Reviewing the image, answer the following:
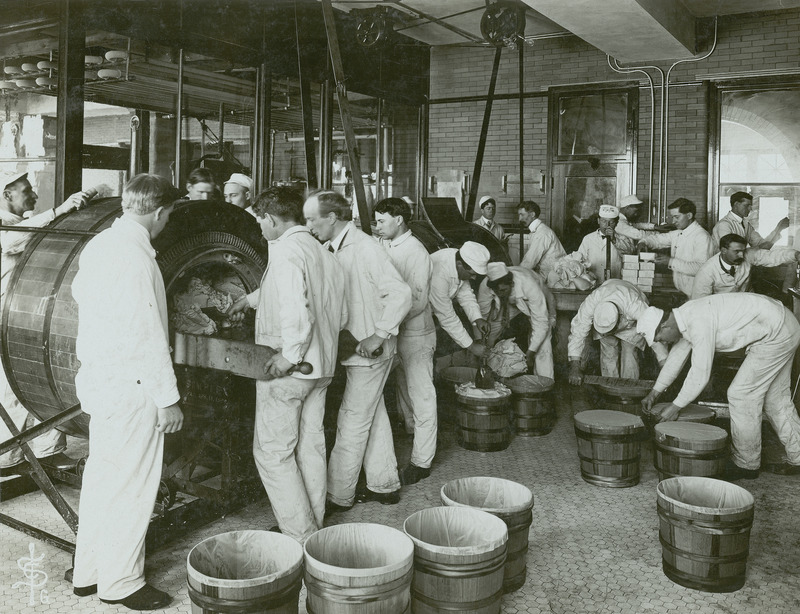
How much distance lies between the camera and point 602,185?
988cm

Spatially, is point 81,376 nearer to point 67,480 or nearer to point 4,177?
point 67,480

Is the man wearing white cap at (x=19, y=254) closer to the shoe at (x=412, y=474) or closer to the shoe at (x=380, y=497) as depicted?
the shoe at (x=380, y=497)

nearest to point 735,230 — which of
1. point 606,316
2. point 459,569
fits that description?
point 606,316

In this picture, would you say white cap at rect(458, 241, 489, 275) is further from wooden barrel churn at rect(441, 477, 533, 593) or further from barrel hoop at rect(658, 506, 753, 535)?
barrel hoop at rect(658, 506, 753, 535)

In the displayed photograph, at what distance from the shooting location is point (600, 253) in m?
8.23

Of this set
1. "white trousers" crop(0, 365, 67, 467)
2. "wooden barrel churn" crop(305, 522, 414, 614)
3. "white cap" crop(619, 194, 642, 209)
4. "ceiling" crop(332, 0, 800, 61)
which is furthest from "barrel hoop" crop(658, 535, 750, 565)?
"white cap" crop(619, 194, 642, 209)

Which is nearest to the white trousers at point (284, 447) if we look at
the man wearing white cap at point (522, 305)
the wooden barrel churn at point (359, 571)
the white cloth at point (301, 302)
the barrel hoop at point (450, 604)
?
the white cloth at point (301, 302)

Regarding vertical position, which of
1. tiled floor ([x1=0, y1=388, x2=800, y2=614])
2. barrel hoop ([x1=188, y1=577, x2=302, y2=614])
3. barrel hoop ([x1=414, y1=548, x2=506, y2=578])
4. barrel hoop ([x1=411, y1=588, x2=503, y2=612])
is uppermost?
barrel hoop ([x1=414, y1=548, x2=506, y2=578])

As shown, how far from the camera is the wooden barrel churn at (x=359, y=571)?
7.78 feet

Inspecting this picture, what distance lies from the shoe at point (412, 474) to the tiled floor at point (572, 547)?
5 cm

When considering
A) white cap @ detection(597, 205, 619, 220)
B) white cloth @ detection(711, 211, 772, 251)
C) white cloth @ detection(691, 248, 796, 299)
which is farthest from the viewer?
white cloth @ detection(711, 211, 772, 251)

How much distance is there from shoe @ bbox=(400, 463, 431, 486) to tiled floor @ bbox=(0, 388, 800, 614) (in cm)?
5

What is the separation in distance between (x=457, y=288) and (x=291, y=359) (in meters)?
2.37

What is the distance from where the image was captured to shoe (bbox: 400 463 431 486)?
4.79 meters
